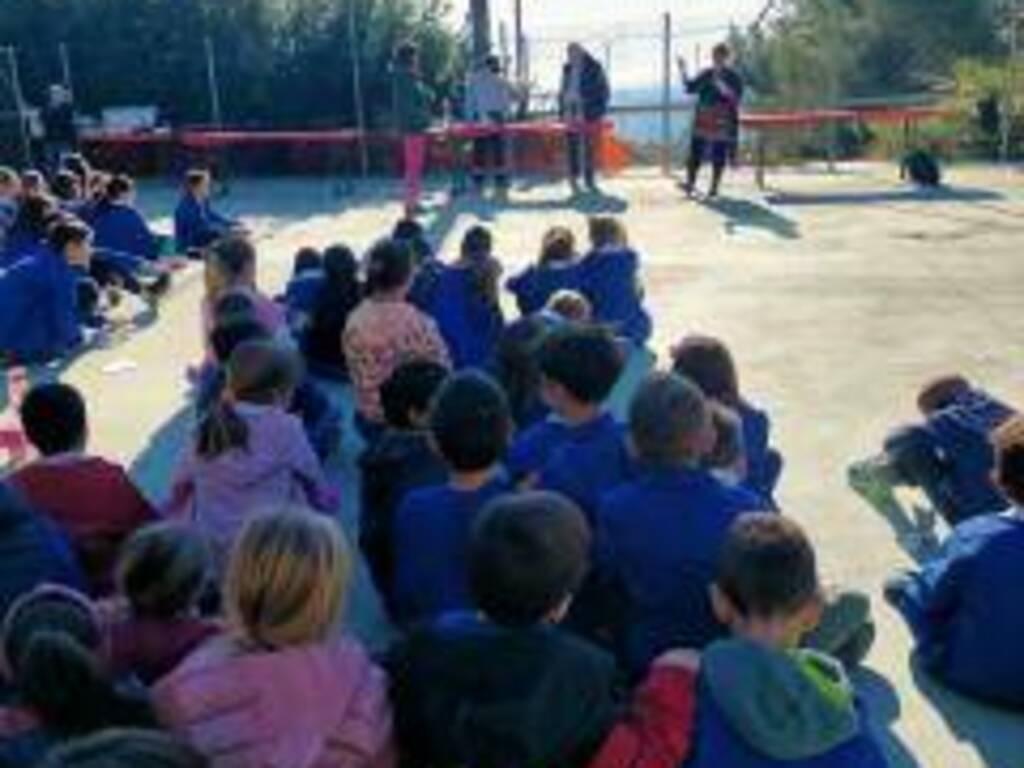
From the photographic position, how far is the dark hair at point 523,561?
416 centimetres

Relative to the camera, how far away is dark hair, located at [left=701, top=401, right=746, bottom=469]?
620 cm

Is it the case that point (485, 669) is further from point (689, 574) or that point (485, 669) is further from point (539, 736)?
point (689, 574)

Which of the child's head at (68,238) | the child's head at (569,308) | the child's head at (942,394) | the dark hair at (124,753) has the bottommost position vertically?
the child's head at (942,394)

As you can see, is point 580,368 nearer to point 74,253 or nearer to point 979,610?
point 979,610

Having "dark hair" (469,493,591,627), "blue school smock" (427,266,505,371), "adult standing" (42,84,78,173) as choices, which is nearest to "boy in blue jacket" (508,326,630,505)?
"dark hair" (469,493,591,627)

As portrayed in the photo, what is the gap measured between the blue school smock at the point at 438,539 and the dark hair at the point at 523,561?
1.27m

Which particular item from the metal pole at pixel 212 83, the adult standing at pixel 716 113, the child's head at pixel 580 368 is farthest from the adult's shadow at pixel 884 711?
the metal pole at pixel 212 83

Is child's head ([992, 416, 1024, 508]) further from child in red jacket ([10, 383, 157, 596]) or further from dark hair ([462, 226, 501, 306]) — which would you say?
dark hair ([462, 226, 501, 306])

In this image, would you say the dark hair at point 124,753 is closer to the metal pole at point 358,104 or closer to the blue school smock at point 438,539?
the blue school smock at point 438,539

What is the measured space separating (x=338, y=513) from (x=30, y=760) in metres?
4.20

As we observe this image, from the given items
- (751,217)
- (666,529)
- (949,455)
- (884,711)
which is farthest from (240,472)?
(751,217)

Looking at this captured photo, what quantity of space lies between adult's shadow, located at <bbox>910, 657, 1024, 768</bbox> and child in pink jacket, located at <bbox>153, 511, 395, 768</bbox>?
2.29m

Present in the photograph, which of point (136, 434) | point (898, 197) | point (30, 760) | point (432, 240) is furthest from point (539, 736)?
point (898, 197)

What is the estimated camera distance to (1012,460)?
5.71m
